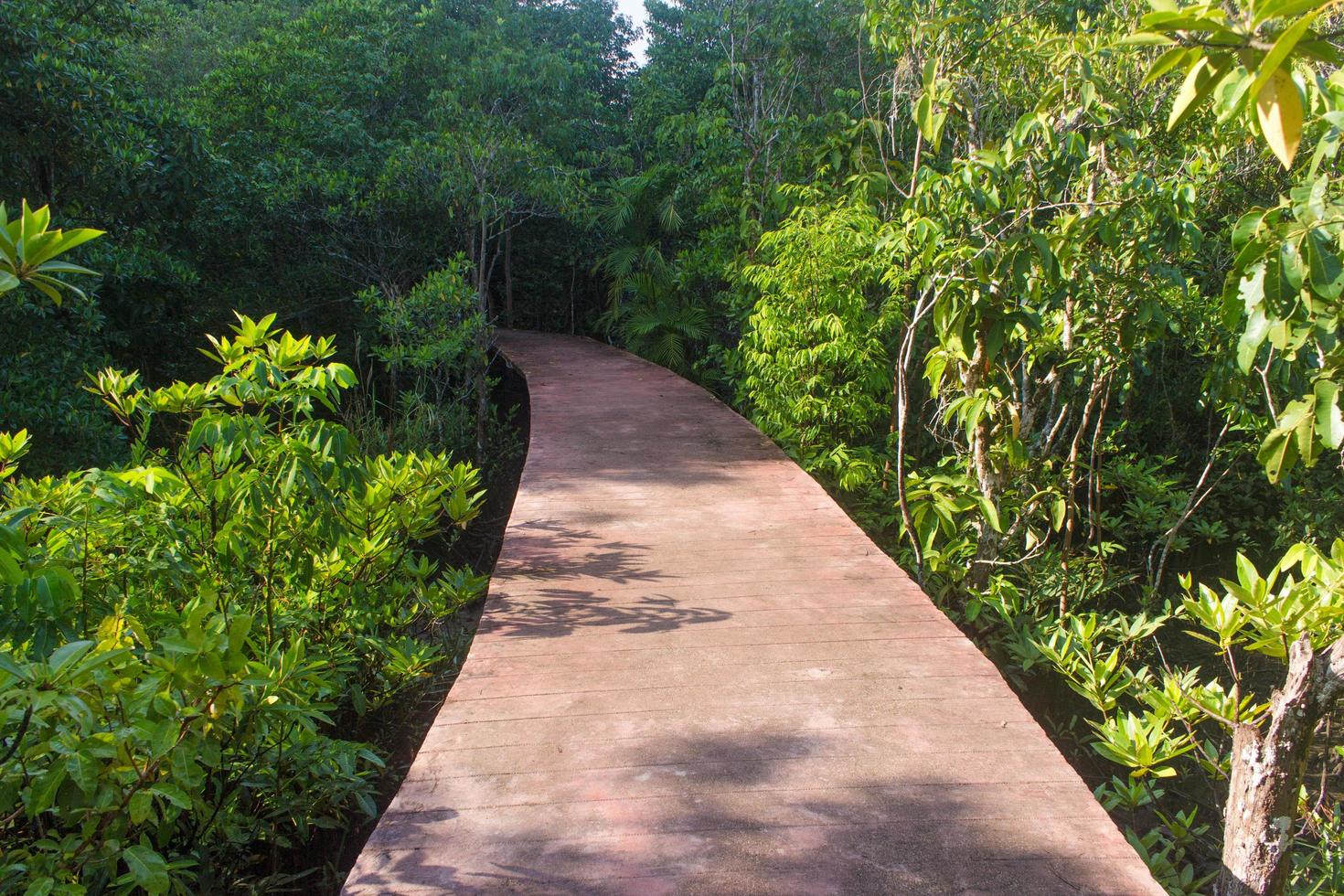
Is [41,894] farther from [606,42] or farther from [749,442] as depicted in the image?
[606,42]

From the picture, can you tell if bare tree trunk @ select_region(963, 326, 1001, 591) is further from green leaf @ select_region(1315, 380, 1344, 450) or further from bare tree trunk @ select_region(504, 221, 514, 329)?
bare tree trunk @ select_region(504, 221, 514, 329)

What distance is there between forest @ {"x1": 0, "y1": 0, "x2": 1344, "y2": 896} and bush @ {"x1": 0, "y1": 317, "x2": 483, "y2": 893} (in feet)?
0.05

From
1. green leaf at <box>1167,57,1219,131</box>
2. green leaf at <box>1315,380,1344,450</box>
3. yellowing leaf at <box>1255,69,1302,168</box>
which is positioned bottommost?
green leaf at <box>1315,380,1344,450</box>

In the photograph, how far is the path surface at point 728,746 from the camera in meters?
1.93

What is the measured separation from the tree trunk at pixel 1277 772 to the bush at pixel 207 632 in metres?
2.24

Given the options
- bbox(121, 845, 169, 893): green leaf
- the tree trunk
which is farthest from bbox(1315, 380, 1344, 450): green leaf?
bbox(121, 845, 169, 893): green leaf

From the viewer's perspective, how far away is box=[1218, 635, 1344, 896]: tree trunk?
7.27 ft

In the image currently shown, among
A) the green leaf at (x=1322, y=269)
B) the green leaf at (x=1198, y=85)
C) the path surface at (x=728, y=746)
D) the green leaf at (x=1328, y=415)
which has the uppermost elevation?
the green leaf at (x=1198, y=85)

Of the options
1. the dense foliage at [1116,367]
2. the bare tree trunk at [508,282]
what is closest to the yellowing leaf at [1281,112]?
the dense foliage at [1116,367]

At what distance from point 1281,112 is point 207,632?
6.96 ft

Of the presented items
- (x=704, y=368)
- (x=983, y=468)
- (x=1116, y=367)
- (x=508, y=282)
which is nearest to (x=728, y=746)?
(x=983, y=468)

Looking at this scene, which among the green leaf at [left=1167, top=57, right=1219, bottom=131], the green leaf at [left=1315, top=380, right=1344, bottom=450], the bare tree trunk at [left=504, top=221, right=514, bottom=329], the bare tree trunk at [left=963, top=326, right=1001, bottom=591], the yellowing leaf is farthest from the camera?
the bare tree trunk at [left=504, top=221, right=514, bottom=329]

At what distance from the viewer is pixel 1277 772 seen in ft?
7.41

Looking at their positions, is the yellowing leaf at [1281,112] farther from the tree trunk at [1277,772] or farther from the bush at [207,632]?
the bush at [207,632]
